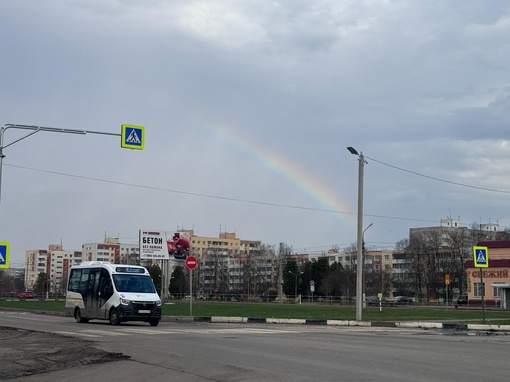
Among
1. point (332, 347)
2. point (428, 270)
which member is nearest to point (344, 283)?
point (428, 270)

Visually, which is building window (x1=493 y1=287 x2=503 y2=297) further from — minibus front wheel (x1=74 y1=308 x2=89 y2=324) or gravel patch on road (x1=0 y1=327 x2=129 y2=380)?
gravel patch on road (x1=0 y1=327 x2=129 y2=380)

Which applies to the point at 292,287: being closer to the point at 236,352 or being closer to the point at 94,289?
the point at 94,289

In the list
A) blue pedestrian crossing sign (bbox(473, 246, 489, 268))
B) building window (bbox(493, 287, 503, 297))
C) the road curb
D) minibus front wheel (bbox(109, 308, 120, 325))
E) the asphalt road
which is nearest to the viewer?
the asphalt road

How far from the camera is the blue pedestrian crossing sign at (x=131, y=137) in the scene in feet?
78.7

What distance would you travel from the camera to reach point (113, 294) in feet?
88.5

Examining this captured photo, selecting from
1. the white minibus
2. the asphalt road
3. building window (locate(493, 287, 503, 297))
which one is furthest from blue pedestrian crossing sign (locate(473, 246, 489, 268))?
building window (locate(493, 287, 503, 297))

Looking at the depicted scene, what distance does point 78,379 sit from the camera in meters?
11.0

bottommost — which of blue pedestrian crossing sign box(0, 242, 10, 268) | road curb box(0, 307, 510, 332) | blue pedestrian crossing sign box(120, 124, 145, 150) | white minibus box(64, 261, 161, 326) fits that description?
road curb box(0, 307, 510, 332)

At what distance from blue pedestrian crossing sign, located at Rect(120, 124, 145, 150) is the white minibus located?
636 cm

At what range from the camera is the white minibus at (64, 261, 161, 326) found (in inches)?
1044

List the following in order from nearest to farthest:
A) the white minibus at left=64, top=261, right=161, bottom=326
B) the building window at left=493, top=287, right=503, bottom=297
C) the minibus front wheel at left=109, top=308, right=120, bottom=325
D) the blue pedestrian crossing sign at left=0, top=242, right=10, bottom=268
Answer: the blue pedestrian crossing sign at left=0, top=242, right=10, bottom=268, the white minibus at left=64, top=261, right=161, bottom=326, the minibus front wheel at left=109, top=308, right=120, bottom=325, the building window at left=493, top=287, right=503, bottom=297

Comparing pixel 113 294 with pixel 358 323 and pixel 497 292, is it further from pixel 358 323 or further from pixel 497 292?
pixel 497 292

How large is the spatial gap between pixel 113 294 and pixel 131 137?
681cm

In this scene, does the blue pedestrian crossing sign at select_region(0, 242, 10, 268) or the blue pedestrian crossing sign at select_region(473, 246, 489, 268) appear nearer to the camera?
the blue pedestrian crossing sign at select_region(0, 242, 10, 268)
